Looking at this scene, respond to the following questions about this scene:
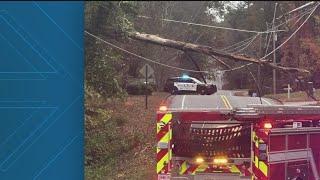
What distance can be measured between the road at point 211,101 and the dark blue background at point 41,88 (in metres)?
0.85

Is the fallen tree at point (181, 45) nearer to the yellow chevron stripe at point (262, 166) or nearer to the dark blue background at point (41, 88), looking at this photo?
the dark blue background at point (41, 88)

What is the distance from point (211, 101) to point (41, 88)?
145 cm

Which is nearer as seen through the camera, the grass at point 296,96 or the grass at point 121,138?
the grass at point 121,138

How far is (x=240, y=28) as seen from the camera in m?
5.56

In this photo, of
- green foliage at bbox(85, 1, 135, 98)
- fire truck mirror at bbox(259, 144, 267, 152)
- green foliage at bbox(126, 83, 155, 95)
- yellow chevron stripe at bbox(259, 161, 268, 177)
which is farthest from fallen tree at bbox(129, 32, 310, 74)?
yellow chevron stripe at bbox(259, 161, 268, 177)

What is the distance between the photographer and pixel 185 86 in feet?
18.6

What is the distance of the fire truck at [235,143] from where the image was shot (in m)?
5.30

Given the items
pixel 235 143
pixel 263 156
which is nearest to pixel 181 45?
pixel 235 143

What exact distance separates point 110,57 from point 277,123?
1.58 m

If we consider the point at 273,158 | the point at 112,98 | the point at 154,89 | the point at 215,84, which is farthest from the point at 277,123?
A: the point at 112,98

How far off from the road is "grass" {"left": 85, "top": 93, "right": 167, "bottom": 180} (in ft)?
0.56

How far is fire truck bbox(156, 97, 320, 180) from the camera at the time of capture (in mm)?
5305

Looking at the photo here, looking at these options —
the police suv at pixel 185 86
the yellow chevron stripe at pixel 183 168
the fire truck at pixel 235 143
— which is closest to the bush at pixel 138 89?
the police suv at pixel 185 86

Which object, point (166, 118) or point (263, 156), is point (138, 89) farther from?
point (263, 156)
